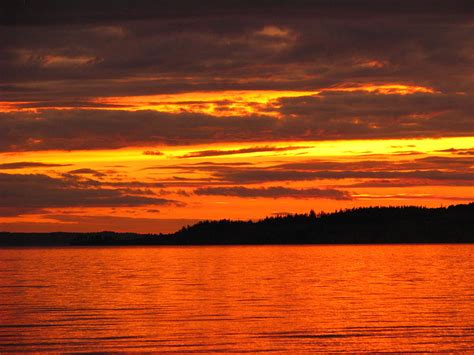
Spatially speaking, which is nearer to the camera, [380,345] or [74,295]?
[380,345]

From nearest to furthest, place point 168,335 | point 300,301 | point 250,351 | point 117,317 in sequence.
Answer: point 250,351, point 168,335, point 117,317, point 300,301

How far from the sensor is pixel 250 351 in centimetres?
4550

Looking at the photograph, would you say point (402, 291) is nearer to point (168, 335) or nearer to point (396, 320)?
point (396, 320)

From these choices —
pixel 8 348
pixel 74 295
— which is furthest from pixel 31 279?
pixel 8 348

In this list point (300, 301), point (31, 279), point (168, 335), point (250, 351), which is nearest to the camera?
point (250, 351)

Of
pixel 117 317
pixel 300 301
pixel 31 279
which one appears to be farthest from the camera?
pixel 31 279

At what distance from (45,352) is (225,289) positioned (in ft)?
119

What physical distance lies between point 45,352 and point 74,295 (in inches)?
A: 1216

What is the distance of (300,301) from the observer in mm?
69312

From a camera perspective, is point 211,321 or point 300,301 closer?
point 211,321

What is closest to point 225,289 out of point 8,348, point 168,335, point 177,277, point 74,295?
point 74,295

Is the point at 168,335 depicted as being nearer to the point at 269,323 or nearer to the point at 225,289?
the point at 269,323

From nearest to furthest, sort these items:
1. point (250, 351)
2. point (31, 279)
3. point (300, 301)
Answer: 1. point (250, 351)
2. point (300, 301)
3. point (31, 279)

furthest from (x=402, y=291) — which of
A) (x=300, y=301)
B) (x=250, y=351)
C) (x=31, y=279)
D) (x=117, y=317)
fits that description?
(x=31, y=279)
